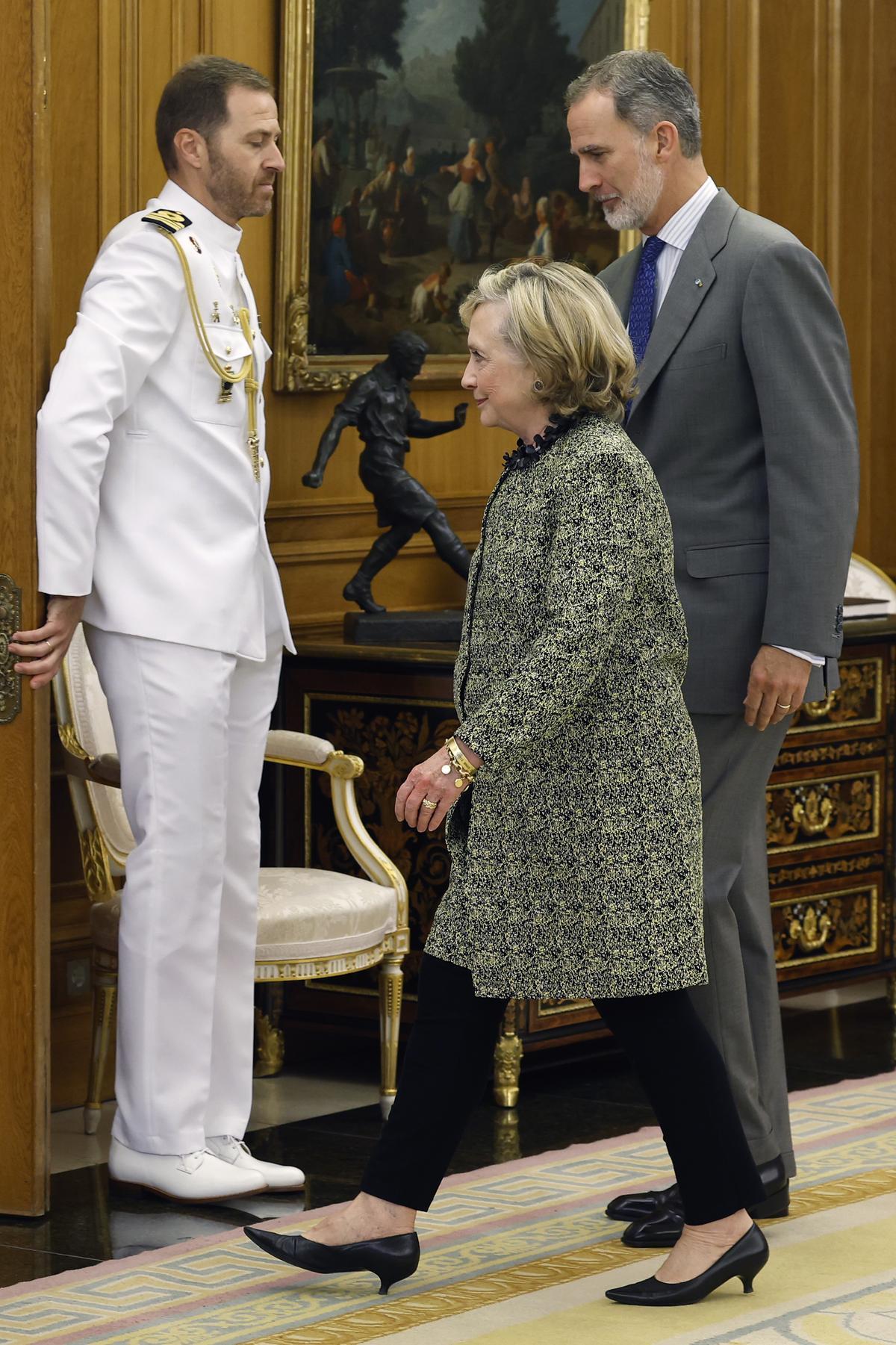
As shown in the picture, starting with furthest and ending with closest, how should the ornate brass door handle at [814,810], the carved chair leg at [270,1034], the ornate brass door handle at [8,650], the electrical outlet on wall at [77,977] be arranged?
1. the ornate brass door handle at [814,810]
2. the carved chair leg at [270,1034]
3. the electrical outlet on wall at [77,977]
4. the ornate brass door handle at [8,650]

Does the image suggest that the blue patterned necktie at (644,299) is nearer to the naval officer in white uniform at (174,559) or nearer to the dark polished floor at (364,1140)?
the naval officer in white uniform at (174,559)

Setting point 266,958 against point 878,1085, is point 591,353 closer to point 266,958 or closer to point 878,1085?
point 266,958

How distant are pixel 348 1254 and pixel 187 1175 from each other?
0.76 metres

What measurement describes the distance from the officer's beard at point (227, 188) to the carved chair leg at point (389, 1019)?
5.38 ft

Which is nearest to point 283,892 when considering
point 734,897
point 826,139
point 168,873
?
point 168,873

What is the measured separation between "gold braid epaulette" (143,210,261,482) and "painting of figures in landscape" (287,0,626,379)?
1.34 metres

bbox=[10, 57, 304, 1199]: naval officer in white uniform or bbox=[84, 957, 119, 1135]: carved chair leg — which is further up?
bbox=[10, 57, 304, 1199]: naval officer in white uniform

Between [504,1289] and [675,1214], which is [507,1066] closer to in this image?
[675,1214]

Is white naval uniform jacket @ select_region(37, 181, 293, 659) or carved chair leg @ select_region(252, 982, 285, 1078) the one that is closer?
white naval uniform jacket @ select_region(37, 181, 293, 659)

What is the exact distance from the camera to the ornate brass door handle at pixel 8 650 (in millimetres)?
3861

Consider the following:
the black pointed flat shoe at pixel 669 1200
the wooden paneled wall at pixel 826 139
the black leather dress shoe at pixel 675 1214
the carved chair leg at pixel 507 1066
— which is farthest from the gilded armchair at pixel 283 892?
the wooden paneled wall at pixel 826 139

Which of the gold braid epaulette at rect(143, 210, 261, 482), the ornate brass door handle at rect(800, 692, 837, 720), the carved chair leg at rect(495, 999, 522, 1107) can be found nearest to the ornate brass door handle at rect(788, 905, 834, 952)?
the ornate brass door handle at rect(800, 692, 837, 720)

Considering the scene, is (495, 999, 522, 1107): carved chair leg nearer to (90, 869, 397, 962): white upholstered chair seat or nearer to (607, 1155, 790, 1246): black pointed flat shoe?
(90, 869, 397, 962): white upholstered chair seat

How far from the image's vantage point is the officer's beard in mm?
4109
